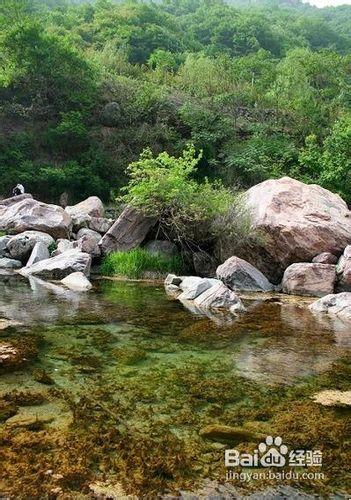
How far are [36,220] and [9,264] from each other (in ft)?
6.20

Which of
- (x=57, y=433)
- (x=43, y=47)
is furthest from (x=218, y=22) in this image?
(x=57, y=433)

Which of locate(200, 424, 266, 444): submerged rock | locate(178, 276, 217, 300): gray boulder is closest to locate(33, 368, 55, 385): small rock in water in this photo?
locate(200, 424, 266, 444): submerged rock

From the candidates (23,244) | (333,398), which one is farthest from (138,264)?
(333,398)

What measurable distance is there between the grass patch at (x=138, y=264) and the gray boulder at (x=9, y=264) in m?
2.28

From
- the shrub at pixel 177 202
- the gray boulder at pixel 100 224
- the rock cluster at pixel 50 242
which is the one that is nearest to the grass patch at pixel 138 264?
the rock cluster at pixel 50 242

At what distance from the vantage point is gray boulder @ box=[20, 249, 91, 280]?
11.5 m

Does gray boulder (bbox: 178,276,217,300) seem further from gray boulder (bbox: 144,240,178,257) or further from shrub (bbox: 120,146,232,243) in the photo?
gray boulder (bbox: 144,240,178,257)

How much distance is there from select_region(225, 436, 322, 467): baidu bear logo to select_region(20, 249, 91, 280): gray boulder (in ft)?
28.1

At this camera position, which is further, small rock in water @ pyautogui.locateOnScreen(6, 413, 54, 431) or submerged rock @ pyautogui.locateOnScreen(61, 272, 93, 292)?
submerged rock @ pyautogui.locateOnScreen(61, 272, 93, 292)

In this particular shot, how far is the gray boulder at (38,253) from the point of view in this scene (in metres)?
12.4

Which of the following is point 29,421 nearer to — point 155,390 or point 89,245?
point 155,390

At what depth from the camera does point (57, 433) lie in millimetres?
3676

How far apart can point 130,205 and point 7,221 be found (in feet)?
13.6

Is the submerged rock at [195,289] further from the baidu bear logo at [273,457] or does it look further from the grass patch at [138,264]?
the baidu bear logo at [273,457]
